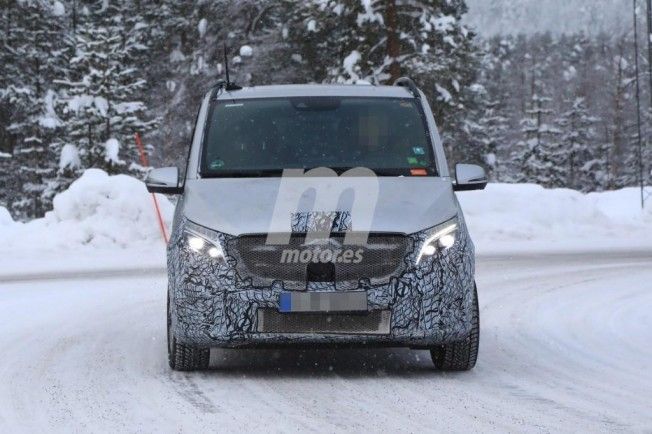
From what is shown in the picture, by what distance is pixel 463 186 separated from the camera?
8.11m

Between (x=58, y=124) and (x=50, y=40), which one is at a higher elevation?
(x=50, y=40)

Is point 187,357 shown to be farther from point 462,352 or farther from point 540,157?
point 540,157

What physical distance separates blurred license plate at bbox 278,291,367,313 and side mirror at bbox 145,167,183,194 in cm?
157

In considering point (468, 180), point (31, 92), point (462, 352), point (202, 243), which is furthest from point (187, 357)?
point (31, 92)

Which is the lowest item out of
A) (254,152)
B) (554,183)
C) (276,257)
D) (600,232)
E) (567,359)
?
(554,183)

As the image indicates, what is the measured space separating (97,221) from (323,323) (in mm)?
15722

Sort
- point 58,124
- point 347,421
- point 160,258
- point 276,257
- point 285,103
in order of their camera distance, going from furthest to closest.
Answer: point 58,124, point 160,258, point 285,103, point 276,257, point 347,421

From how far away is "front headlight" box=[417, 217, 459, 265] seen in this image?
6973 mm

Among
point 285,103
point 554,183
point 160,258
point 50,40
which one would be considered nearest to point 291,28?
point 50,40

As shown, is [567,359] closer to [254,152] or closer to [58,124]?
[254,152]

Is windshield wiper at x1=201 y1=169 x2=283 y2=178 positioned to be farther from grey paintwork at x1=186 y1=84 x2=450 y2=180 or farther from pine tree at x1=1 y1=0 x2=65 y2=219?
pine tree at x1=1 y1=0 x2=65 y2=219

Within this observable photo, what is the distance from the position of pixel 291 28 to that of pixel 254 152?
3109 cm

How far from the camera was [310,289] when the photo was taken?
6.84 meters

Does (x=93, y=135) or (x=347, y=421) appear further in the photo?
(x=93, y=135)
